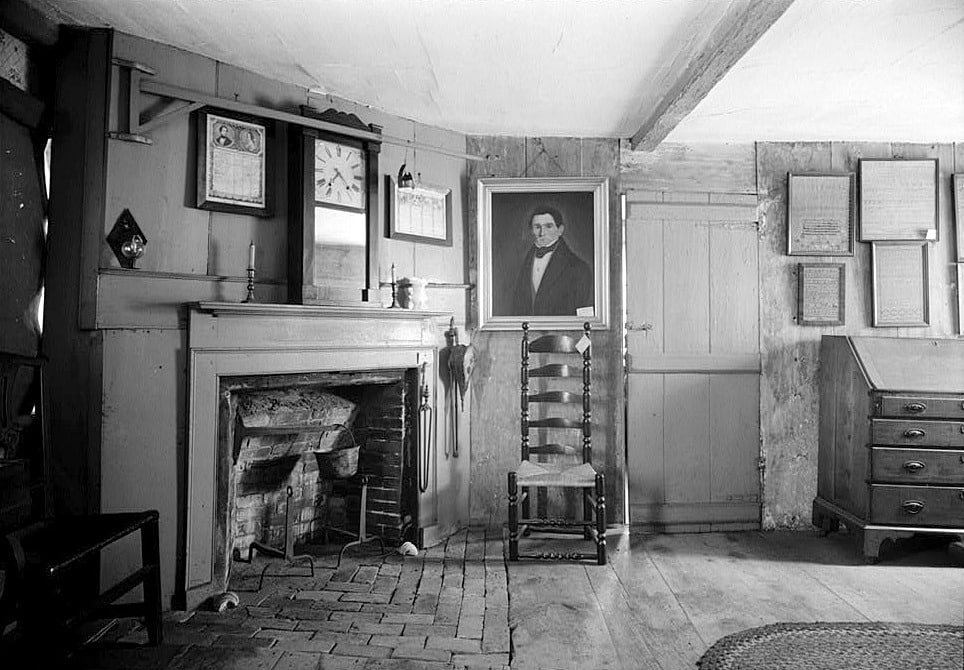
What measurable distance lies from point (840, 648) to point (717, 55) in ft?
7.11

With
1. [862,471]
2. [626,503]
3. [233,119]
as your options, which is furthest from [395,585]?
[862,471]

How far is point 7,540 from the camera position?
71.1 inches

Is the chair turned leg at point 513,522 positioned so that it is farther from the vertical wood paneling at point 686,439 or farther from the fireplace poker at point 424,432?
the vertical wood paneling at point 686,439

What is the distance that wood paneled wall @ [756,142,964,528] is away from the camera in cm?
385

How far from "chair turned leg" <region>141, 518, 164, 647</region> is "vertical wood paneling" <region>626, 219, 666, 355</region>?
258 centimetres

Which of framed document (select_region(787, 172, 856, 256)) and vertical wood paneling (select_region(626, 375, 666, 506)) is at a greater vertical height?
framed document (select_region(787, 172, 856, 256))

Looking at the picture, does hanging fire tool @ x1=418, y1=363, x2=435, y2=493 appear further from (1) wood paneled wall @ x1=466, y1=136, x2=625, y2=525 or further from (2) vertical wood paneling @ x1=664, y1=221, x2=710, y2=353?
(2) vertical wood paneling @ x1=664, y1=221, x2=710, y2=353

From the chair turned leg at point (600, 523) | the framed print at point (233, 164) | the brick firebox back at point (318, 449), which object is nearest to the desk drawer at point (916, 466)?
the chair turned leg at point (600, 523)

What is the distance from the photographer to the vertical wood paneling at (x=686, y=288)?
12.6 ft

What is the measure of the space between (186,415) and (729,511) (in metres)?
2.93

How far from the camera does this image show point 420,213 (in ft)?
11.7

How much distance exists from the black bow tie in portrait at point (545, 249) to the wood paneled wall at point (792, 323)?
121 cm

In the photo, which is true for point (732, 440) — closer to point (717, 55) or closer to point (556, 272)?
point (556, 272)

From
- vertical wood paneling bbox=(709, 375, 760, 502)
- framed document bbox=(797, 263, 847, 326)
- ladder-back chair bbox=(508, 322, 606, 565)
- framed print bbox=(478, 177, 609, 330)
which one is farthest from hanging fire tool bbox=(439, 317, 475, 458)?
framed document bbox=(797, 263, 847, 326)
